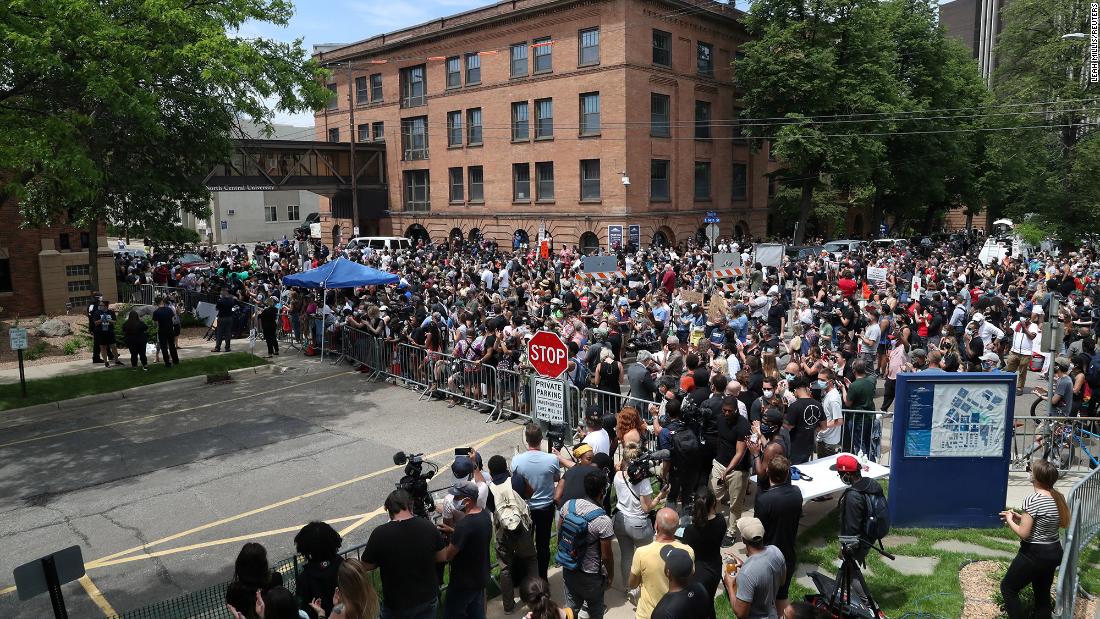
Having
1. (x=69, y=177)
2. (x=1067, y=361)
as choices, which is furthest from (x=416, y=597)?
(x=69, y=177)

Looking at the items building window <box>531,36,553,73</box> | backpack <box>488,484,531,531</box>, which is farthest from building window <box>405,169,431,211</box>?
backpack <box>488,484,531,531</box>

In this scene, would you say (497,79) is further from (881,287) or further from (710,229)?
(881,287)

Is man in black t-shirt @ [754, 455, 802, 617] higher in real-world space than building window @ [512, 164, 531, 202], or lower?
lower

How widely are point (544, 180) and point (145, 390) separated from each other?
95.3 feet

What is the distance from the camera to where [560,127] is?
136 feet

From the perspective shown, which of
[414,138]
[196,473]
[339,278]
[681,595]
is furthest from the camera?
[414,138]

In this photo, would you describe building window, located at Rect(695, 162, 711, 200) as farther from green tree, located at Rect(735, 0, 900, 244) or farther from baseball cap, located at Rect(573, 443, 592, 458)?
baseball cap, located at Rect(573, 443, 592, 458)

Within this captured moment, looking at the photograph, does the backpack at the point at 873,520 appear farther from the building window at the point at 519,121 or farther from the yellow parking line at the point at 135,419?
the building window at the point at 519,121

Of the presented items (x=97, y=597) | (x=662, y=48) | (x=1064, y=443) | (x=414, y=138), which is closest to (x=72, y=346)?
(x=97, y=597)

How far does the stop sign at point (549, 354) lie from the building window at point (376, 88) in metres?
45.7

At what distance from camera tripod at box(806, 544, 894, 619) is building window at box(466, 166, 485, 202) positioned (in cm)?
4199

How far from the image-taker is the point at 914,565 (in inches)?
310

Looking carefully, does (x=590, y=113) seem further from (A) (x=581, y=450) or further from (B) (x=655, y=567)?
(B) (x=655, y=567)

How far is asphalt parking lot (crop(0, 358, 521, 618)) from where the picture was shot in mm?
8820
